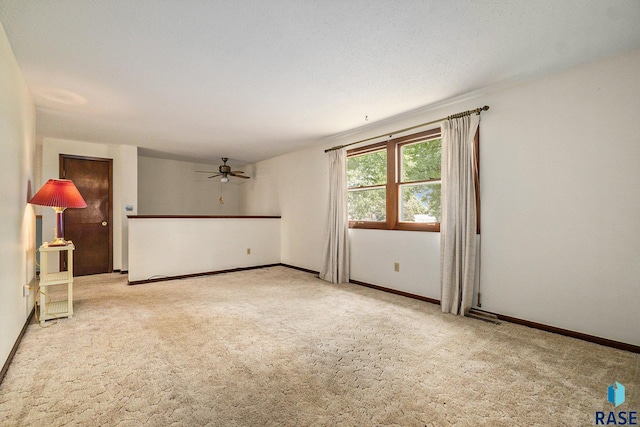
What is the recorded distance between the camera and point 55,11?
1.92 m

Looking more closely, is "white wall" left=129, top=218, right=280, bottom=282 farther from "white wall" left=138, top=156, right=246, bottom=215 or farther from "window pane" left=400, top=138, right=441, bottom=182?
"window pane" left=400, top=138, right=441, bottom=182

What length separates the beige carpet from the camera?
1.61 metres

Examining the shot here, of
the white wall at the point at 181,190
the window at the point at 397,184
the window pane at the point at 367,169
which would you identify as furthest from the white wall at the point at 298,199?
the white wall at the point at 181,190

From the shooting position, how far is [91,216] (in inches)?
213

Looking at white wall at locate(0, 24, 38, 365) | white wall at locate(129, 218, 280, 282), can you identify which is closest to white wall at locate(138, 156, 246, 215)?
white wall at locate(129, 218, 280, 282)

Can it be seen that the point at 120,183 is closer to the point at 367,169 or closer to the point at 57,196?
the point at 57,196

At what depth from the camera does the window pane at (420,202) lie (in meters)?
3.76

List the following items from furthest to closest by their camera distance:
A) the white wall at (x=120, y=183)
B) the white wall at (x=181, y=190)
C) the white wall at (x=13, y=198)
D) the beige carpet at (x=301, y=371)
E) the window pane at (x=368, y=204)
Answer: the white wall at (x=181, y=190), the white wall at (x=120, y=183), the window pane at (x=368, y=204), the white wall at (x=13, y=198), the beige carpet at (x=301, y=371)

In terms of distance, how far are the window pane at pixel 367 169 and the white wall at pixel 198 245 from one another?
232 centimetres

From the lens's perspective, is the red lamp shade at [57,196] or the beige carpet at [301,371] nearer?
the beige carpet at [301,371]

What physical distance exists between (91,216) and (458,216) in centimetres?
616

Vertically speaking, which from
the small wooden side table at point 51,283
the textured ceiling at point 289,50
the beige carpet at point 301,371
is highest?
the textured ceiling at point 289,50

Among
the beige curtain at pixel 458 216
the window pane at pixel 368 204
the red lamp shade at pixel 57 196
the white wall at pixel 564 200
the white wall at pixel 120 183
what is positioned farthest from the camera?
the white wall at pixel 120 183

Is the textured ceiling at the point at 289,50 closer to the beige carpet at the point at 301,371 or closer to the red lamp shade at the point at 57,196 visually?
the red lamp shade at the point at 57,196
